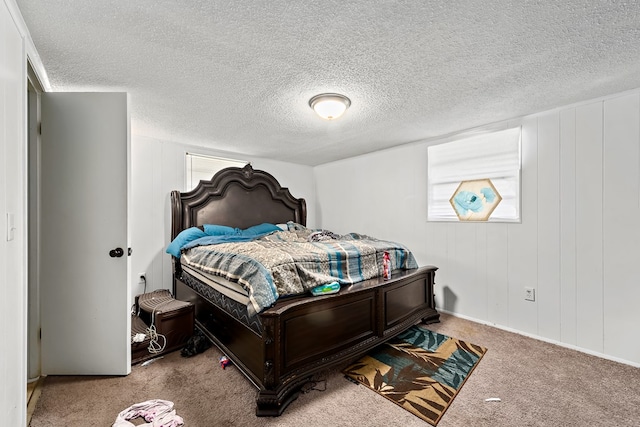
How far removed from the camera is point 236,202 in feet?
13.0

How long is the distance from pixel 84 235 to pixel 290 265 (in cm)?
150

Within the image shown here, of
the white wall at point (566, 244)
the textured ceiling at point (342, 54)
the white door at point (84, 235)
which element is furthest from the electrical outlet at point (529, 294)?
the white door at point (84, 235)

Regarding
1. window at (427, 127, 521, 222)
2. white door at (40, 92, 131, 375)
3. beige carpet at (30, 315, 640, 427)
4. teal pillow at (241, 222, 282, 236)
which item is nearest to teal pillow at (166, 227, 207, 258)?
teal pillow at (241, 222, 282, 236)

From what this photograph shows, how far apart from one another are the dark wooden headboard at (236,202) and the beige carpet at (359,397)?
1827mm

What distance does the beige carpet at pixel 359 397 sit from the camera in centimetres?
158

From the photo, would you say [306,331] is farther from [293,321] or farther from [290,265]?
[290,265]

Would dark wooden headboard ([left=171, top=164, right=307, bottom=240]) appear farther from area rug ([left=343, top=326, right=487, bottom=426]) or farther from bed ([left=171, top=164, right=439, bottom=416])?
area rug ([left=343, top=326, right=487, bottom=426])

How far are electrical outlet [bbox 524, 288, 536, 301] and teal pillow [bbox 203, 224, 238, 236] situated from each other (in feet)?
11.0

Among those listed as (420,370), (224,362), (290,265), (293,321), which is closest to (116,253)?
(224,362)

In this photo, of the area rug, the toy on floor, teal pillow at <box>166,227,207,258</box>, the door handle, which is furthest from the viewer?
teal pillow at <box>166,227,207,258</box>

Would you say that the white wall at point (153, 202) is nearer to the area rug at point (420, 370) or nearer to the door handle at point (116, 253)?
the door handle at point (116, 253)

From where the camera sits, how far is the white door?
192cm
